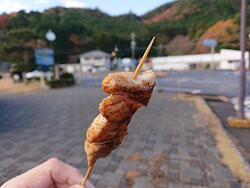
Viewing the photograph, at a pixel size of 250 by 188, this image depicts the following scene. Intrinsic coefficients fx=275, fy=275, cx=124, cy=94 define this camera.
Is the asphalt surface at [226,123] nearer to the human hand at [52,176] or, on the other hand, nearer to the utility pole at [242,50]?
the utility pole at [242,50]

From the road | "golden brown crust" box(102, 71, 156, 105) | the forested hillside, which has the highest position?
the forested hillside

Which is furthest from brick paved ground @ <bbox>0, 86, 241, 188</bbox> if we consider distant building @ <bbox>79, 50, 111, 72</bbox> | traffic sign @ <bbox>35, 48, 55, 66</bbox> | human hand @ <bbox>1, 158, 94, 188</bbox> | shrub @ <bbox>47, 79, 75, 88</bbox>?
distant building @ <bbox>79, 50, 111, 72</bbox>

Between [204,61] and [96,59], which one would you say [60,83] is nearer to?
[204,61]

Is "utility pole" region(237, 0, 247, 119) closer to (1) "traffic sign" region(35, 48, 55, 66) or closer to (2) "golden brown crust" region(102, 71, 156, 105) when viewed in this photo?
(2) "golden brown crust" region(102, 71, 156, 105)

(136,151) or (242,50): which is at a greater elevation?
(242,50)

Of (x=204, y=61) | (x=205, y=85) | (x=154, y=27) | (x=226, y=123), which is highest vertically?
(x=154, y=27)

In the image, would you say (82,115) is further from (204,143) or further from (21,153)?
(204,143)

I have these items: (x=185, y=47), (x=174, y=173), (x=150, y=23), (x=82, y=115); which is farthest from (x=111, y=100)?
(x=150, y=23)

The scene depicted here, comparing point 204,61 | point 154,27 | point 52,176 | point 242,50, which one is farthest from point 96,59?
point 52,176
